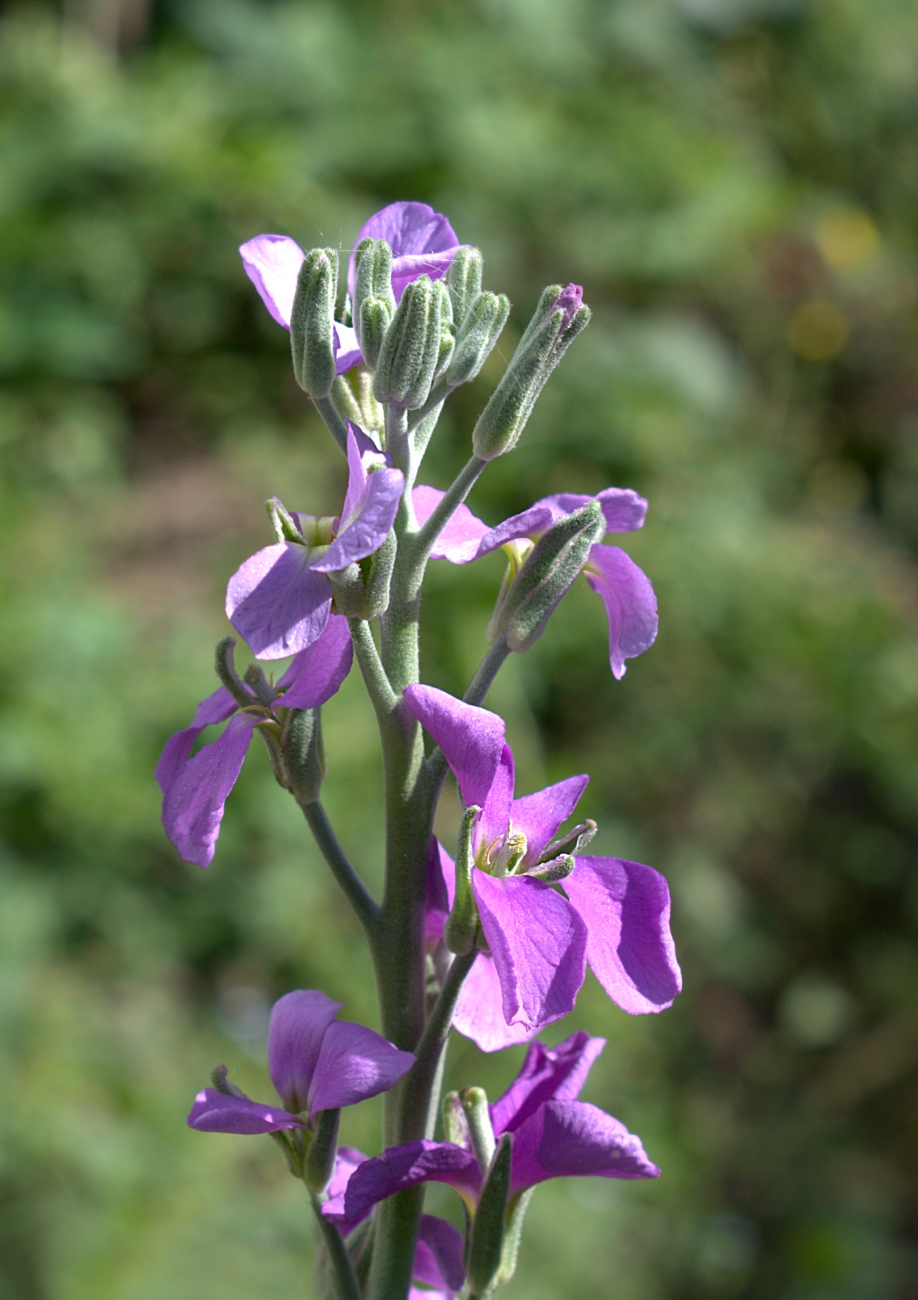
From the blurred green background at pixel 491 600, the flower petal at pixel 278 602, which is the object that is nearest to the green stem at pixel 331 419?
the flower petal at pixel 278 602

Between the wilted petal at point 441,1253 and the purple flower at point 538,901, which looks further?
the wilted petal at point 441,1253

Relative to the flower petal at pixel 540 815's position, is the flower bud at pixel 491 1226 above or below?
below

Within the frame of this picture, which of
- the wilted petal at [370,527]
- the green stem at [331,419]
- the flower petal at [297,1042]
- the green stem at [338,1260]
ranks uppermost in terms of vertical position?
the green stem at [331,419]

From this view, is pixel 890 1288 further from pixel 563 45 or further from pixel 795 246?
pixel 563 45

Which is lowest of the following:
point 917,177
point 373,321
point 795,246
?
point 373,321

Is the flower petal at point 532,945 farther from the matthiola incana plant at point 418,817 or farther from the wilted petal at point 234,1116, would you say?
the wilted petal at point 234,1116

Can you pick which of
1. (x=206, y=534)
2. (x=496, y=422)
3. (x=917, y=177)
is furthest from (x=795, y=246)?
(x=496, y=422)
